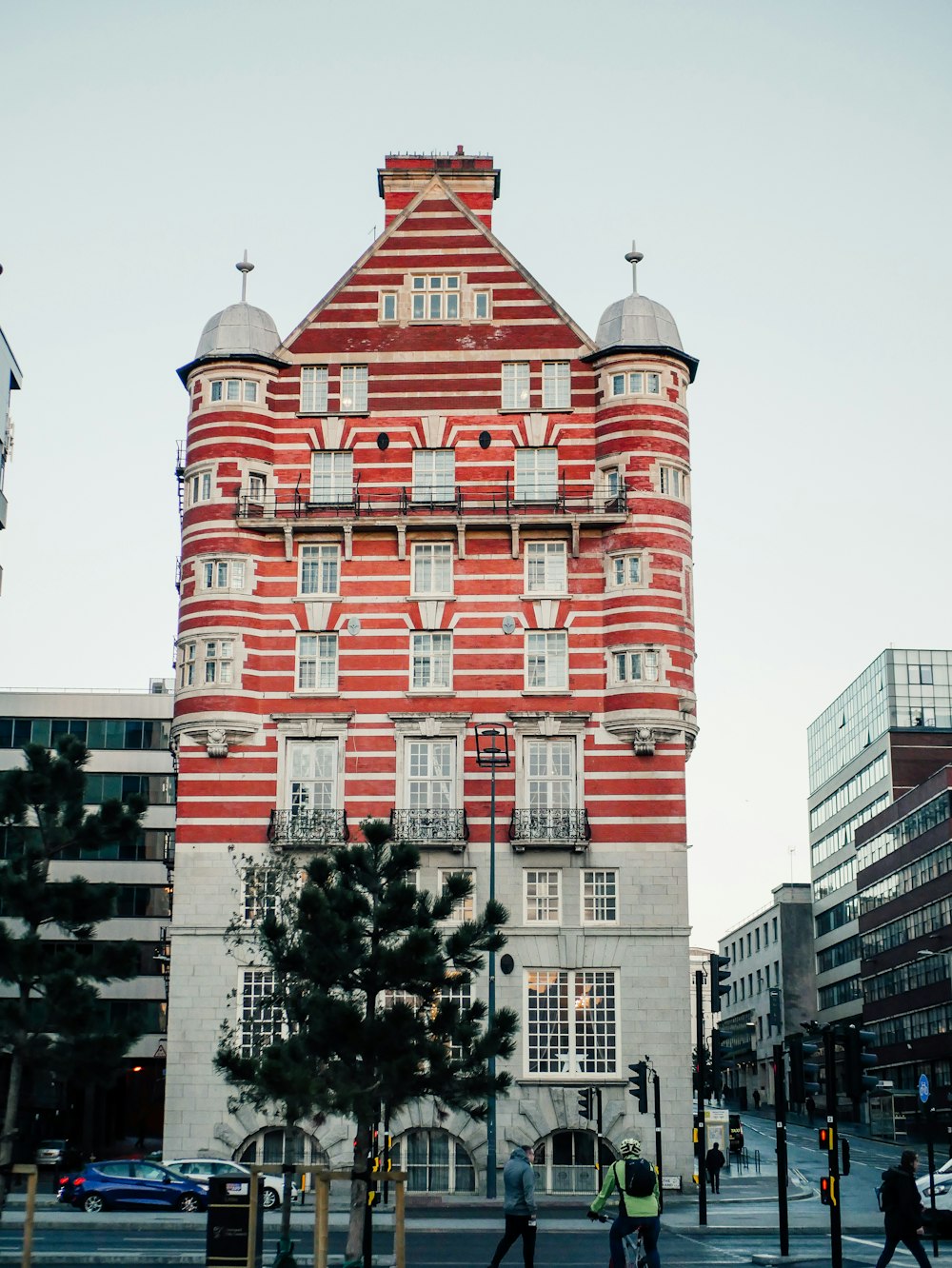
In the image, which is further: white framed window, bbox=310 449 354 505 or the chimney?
the chimney

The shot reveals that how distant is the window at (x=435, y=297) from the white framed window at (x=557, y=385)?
4.08m

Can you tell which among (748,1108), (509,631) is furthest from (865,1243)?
(748,1108)

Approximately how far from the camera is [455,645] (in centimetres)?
5741

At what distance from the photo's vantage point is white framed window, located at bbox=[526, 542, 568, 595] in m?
58.0

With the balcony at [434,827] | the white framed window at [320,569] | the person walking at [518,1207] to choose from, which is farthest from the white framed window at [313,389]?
the person walking at [518,1207]

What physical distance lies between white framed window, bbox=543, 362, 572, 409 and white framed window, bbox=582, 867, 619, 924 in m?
17.0

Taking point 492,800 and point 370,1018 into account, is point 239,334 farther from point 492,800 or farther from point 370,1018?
point 370,1018

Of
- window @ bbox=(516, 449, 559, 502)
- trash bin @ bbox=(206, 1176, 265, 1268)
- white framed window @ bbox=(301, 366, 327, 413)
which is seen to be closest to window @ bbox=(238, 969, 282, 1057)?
window @ bbox=(516, 449, 559, 502)

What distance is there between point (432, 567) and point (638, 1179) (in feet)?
123

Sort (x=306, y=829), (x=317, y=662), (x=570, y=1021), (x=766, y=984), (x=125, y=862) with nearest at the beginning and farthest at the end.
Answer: (x=570, y=1021) → (x=306, y=829) → (x=317, y=662) → (x=125, y=862) → (x=766, y=984)

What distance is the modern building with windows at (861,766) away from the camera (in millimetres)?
115062

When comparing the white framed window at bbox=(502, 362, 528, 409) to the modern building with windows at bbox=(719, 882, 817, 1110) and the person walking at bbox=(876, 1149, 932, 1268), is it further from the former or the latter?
the modern building with windows at bbox=(719, 882, 817, 1110)

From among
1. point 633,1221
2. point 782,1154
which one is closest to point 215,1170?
point 782,1154

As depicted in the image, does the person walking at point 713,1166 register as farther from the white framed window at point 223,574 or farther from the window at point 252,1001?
the white framed window at point 223,574
